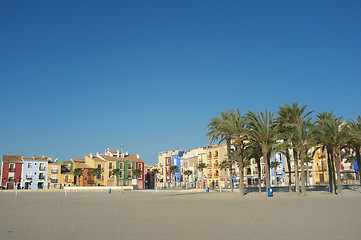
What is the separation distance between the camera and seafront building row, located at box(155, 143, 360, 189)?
86938 millimetres

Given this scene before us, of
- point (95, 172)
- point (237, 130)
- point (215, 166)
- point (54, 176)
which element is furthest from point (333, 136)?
point (54, 176)

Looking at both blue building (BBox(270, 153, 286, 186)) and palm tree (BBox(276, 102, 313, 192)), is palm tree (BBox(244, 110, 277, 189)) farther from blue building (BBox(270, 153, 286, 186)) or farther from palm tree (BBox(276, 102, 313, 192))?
blue building (BBox(270, 153, 286, 186))

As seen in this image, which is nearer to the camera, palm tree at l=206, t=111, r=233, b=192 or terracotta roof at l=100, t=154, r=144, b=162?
palm tree at l=206, t=111, r=233, b=192

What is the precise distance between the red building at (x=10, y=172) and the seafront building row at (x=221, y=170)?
Result: 45.9 metres

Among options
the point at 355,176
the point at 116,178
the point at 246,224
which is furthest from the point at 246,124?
the point at 116,178

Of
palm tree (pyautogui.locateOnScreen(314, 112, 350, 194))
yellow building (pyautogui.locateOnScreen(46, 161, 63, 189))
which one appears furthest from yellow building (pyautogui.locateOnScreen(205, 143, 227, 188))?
palm tree (pyautogui.locateOnScreen(314, 112, 350, 194))

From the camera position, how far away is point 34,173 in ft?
355

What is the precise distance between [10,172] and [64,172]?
56.1 ft

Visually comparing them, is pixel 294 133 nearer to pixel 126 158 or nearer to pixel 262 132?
pixel 262 132

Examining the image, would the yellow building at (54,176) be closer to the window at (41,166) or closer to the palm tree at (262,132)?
the window at (41,166)

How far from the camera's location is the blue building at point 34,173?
106875 millimetres

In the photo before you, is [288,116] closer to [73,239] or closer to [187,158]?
[73,239]

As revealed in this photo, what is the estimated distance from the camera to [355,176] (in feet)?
271

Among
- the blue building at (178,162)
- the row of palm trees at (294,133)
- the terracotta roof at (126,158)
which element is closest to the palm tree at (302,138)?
the row of palm trees at (294,133)
